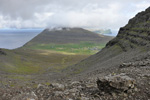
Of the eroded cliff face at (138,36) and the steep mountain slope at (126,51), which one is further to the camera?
the eroded cliff face at (138,36)

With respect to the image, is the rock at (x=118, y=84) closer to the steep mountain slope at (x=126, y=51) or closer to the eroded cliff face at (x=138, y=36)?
the steep mountain slope at (x=126, y=51)

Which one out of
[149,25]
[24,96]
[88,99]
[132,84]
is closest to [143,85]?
[132,84]

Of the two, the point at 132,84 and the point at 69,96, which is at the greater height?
the point at 132,84

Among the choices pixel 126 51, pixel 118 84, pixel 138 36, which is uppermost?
pixel 138 36

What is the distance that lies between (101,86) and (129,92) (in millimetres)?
2569

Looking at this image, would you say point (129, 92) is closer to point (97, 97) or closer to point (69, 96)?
point (97, 97)

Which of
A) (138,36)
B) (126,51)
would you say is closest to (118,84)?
(126,51)

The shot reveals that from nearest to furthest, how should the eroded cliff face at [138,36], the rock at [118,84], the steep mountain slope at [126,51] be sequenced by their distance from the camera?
1. the rock at [118,84]
2. the steep mountain slope at [126,51]
3. the eroded cliff face at [138,36]

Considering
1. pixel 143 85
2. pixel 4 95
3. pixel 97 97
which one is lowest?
pixel 4 95

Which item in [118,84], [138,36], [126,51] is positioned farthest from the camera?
[138,36]

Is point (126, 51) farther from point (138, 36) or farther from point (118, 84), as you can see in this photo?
point (118, 84)

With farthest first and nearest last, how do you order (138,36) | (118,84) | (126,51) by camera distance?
(138,36)
(126,51)
(118,84)

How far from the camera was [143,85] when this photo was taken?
13320 millimetres

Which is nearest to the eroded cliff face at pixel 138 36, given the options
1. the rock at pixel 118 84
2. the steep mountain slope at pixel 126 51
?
the steep mountain slope at pixel 126 51
